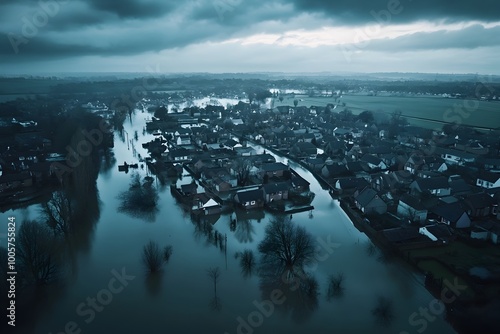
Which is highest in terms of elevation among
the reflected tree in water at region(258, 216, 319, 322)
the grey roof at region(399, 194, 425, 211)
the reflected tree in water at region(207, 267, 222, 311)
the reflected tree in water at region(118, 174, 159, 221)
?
the grey roof at region(399, 194, 425, 211)

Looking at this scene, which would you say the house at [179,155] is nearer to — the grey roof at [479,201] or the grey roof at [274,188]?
the grey roof at [274,188]

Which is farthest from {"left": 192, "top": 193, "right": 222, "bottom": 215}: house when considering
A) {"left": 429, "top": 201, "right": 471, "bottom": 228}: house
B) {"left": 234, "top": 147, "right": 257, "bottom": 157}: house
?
{"left": 234, "top": 147, "right": 257, "bottom": 157}: house

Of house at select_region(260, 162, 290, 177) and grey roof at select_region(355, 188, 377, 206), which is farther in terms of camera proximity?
house at select_region(260, 162, 290, 177)

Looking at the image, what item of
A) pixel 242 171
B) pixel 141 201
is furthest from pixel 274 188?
pixel 141 201

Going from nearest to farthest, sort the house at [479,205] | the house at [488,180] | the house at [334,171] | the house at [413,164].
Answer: the house at [479,205] → the house at [488,180] → the house at [334,171] → the house at [413,164]

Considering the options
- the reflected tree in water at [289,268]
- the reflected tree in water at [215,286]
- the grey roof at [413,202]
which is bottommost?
the reflected tree in water at [215,286]

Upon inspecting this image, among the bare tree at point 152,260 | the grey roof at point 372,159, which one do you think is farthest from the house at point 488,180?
the bare tree at point 152,260

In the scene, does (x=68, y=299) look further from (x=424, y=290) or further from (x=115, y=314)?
(x=424, y=290)

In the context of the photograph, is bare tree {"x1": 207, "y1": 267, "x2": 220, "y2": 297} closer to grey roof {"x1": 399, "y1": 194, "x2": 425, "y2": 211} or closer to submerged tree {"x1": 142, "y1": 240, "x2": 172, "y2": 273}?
submerged tree {"x1": 142, "y1": 240, "x2": 172, "y2": 273}
